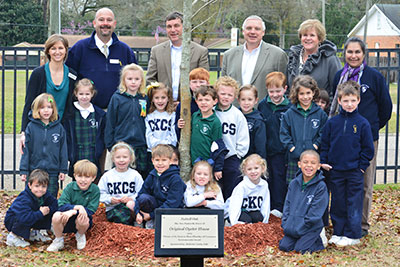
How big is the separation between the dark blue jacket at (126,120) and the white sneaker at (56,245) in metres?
1.31

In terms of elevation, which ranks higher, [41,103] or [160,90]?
[160,90]

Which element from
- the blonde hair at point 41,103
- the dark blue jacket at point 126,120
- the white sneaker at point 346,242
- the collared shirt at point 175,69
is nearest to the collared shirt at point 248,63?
the collared shirt at point 175,69

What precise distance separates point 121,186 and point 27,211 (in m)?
1.07

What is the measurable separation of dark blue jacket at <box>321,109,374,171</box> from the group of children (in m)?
0.01

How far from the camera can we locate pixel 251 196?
6391 millimetres

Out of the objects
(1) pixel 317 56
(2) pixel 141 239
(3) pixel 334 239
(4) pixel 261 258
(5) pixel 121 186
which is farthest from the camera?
(1) pixel 317 56

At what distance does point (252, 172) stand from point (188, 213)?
1924mm

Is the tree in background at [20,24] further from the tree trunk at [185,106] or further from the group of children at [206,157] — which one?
the tree trunk at [185,106]

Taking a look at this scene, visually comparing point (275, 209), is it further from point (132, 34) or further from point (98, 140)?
point (132, 34)

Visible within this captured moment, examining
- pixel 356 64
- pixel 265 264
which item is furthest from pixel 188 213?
pixel 356 64

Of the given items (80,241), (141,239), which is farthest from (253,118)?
(80,241)

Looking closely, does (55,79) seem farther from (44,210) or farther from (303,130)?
(303,130)

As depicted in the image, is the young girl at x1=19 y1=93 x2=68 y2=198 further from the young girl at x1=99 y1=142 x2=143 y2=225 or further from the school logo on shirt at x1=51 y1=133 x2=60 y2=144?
the young girl at x1=99 y1=142 x2=143 y2=225

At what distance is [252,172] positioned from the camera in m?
6.29
